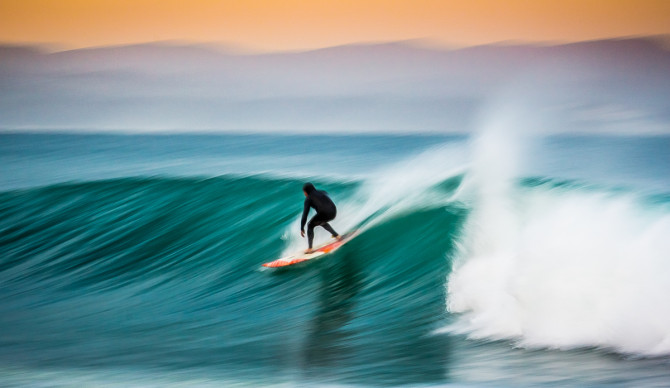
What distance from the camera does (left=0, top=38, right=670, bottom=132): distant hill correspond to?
8.59 meters

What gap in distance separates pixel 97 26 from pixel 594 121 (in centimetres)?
698

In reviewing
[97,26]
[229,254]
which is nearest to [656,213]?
[229,254]

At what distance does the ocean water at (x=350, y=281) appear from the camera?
138 inches

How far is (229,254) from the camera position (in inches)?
230

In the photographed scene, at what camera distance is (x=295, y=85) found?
9.44 meters

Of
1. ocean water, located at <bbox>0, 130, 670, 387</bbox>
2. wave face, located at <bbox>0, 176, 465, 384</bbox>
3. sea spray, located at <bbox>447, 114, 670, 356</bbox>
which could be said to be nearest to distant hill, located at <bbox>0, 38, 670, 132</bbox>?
ocean water, located at <bbox>0, 130, 670, 387</bbox>

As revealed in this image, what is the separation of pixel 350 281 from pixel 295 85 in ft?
16.5

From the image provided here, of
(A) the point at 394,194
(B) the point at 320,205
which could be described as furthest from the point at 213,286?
(A) the point at 394,194

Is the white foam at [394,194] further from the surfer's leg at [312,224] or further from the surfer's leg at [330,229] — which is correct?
the surfer's leg at [312,224]

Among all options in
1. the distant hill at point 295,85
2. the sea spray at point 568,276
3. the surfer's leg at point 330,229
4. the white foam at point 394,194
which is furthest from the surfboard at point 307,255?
the distant hill at point 295,85

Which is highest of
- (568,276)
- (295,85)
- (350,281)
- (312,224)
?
(295,85)

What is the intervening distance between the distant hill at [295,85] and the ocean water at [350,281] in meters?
1.40

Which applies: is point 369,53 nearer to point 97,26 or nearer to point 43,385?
point 97,26

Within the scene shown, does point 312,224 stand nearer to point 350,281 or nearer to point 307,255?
point 307,255
